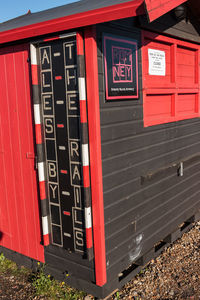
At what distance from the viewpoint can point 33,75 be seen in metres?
3.71

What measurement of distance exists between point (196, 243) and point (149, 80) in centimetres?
295

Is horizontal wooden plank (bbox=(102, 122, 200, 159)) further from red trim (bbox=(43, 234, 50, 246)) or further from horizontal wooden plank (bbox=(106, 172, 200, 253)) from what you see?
red trim (bbox=(43, 234, 50, 246))

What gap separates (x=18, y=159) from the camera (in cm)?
439

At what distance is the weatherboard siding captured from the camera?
150 inches

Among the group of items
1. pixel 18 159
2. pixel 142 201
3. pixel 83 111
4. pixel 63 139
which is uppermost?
pixel 83 111

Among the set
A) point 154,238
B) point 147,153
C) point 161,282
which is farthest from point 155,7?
point 161,282

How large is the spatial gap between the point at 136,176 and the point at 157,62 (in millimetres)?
1678

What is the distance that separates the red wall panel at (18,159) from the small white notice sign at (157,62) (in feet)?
5.57

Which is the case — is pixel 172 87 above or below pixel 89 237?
above

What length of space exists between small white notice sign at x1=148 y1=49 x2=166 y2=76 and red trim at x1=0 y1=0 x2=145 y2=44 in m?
1.57

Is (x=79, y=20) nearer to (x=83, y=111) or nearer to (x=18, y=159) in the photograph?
(x=83, y=111)

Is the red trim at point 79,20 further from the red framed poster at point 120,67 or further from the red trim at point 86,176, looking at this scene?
the red trim at point 86,176

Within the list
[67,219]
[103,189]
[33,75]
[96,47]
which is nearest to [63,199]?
[67,219]

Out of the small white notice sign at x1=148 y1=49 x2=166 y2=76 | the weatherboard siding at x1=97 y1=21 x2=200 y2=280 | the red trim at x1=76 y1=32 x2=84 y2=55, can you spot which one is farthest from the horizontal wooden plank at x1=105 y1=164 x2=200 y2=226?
the red trim at x1=76 y1=32 x2=84 y2=55
